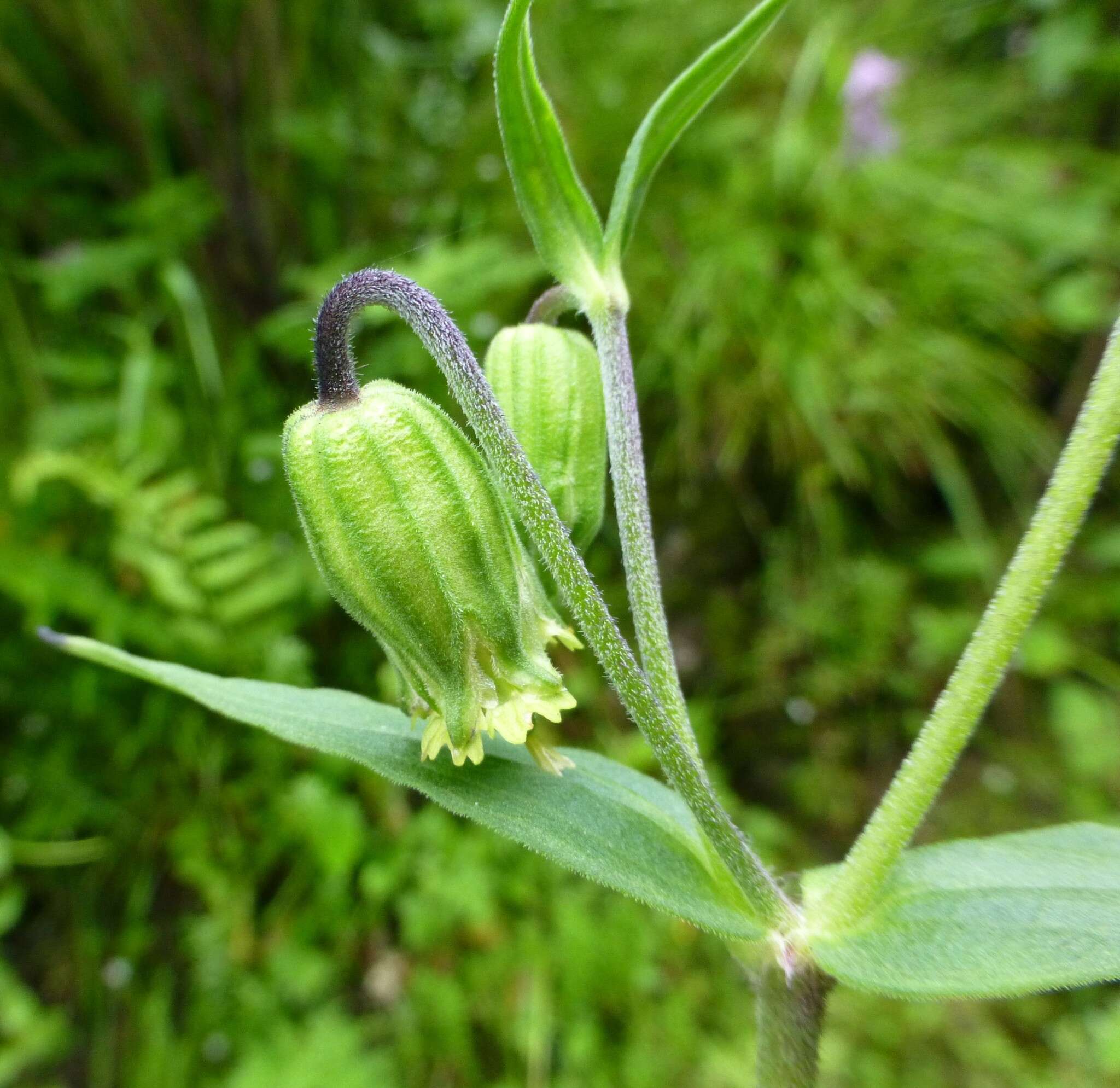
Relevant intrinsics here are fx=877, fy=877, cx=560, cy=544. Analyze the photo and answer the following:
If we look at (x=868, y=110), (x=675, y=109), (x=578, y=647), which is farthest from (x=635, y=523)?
(x=868, y=110)

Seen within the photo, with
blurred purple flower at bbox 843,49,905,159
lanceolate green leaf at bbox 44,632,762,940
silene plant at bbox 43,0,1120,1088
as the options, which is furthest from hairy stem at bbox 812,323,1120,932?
blurred purple flower at bbox 843,49,905,159

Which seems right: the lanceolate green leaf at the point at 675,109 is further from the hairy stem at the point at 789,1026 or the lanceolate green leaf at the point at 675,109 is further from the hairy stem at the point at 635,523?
the hairy stem at the point at 789,1026

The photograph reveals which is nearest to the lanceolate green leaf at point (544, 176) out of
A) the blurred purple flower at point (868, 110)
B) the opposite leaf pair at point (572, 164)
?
the opposite leaf pair at point (572, 164)

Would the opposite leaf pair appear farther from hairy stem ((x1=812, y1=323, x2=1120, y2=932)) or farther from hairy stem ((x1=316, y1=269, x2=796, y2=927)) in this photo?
hairy stem ((x1=812, y1=323, x2=1120, y2=932))

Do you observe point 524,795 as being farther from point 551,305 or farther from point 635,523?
point 551,305

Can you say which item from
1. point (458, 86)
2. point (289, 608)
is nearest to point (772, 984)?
point (289, 608)

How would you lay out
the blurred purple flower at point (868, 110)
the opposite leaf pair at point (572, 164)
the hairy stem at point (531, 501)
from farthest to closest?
the blurred purple flower at point (868, 110)
the opposite leaf pair at point (572, 164)
the hairy stem at point (531, 501)
